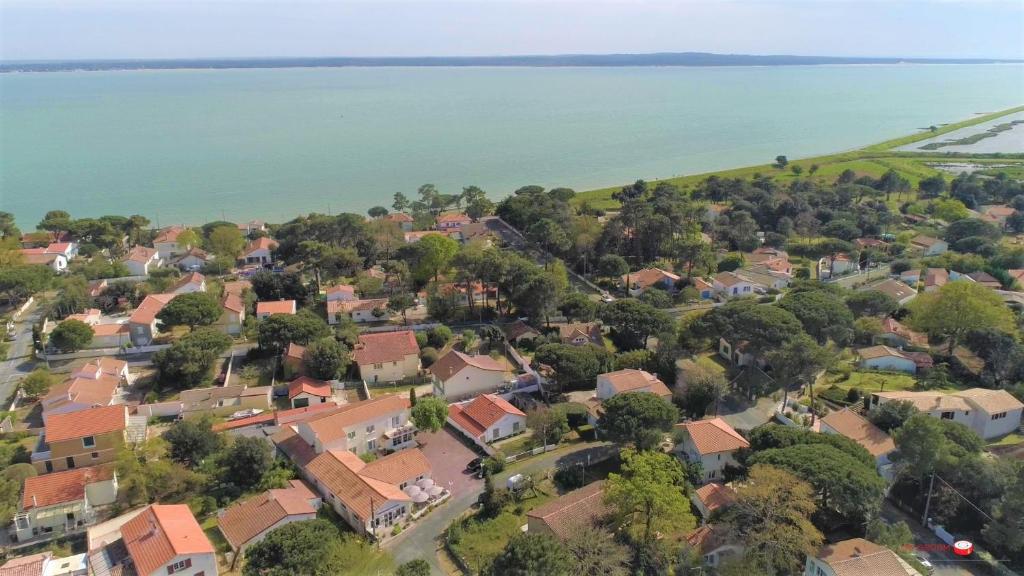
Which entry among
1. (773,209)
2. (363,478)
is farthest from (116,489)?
(773,209)

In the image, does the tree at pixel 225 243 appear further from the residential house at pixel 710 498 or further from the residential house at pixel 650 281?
the residential house at pixel 710 498

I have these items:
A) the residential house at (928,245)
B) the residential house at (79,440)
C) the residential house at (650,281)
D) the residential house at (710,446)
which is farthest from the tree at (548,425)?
the residential house at (928,245)

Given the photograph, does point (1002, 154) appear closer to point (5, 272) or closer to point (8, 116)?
point (5, 272)

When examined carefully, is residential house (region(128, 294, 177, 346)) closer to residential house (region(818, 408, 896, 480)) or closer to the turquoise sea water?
residential house (region(818, 408, 896, 480))

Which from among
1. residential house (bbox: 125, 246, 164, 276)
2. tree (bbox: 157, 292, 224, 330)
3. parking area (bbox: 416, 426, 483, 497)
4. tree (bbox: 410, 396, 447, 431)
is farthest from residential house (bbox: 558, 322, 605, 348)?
residential house (bbox: 125, 246, 164, 276)

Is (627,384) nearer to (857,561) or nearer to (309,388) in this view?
(857,561)

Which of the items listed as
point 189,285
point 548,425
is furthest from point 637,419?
point 189,285
